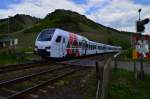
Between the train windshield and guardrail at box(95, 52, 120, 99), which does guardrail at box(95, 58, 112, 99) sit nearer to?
guardrail at box(95, 52, 120, 99)

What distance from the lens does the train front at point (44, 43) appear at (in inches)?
1041

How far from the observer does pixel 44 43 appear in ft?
88.1

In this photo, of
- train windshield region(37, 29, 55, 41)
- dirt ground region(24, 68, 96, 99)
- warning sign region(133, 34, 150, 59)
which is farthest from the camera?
train windshield region(37, 29, 55, 41)

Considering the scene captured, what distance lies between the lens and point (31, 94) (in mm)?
10523

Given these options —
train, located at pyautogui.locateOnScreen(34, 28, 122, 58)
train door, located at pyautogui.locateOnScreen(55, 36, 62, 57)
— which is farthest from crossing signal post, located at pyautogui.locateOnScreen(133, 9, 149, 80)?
train door, located at pyautogui.locateOnScreen(55, 36, 62, 57)

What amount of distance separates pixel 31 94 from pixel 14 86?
5.87ft

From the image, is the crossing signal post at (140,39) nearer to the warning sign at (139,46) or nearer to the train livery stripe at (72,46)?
the warning sign at (139,46)

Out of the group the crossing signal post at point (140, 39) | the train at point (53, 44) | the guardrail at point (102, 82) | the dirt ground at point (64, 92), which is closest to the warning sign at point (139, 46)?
Answer: the crossing signal post at point (140, 39)

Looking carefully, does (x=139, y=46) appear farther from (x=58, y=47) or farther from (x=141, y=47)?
(x=58, y=47)

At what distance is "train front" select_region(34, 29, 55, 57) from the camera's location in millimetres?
26438

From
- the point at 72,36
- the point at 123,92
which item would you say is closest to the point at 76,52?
the point at 72,36

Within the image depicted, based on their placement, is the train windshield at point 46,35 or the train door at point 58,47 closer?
the train door at point 58,47

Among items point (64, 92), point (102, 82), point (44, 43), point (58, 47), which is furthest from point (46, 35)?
point (64, 92)

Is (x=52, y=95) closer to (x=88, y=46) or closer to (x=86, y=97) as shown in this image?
(x=86, y=97)
